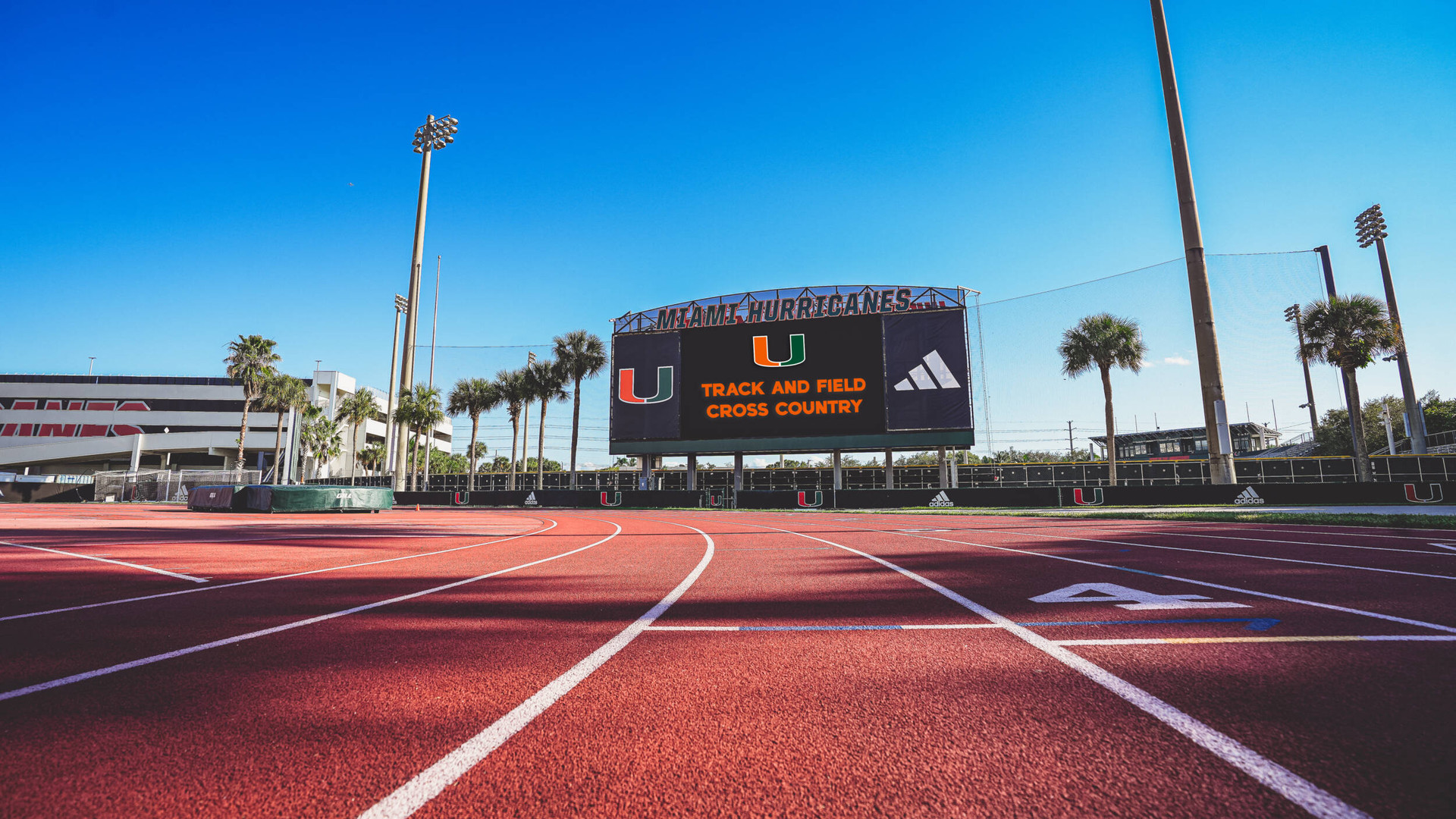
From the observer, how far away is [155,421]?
7088 centimetres

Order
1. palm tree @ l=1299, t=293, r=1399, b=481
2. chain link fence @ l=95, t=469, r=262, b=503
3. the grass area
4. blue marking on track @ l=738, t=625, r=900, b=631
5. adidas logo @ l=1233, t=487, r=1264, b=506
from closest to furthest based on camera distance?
blue marking on track @ l=738, t=625, r=900, b=631
the grass area
adidas logo @ l=1233, t=487, r=1264, b=506
palm tree @ l=1299, t=293, r=1399, b=481
chain link fence @ l=95, t=469, r=262, b=503

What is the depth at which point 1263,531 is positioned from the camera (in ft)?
40.9

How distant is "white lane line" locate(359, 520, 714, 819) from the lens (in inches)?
75.0

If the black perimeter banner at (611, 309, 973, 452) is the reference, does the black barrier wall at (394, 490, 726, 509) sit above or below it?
below

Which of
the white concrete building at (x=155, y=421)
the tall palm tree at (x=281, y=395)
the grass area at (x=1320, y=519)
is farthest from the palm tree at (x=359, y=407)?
the grass area at (x=1320, y=519)

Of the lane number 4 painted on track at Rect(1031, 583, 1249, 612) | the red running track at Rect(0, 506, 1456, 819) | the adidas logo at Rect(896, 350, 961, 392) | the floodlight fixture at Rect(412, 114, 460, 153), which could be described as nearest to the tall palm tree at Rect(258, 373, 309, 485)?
the floodlight fixture at Rect(412, 114, 460, 153)

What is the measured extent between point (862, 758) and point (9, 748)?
324 cm

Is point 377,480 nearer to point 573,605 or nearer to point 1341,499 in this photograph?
point 573,605

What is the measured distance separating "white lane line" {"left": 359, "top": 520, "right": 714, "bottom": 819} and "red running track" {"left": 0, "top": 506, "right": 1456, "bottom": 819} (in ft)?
0.05

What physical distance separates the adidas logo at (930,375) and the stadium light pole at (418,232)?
89.5 ft

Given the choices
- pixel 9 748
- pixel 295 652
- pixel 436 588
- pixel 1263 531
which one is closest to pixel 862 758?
pixel 9 748

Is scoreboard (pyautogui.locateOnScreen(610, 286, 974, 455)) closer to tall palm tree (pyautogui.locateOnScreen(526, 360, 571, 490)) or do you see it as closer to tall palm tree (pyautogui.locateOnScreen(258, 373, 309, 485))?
tall palm tree (pyautogui.locateOnScreen(526, 360, 571, 490))

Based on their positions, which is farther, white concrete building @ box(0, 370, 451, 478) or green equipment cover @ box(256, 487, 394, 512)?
white concrete building @ box(0, 370, 451, 478)

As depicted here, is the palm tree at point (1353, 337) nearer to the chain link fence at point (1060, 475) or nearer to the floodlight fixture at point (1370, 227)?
the chain link fence at point (1060, 475)
